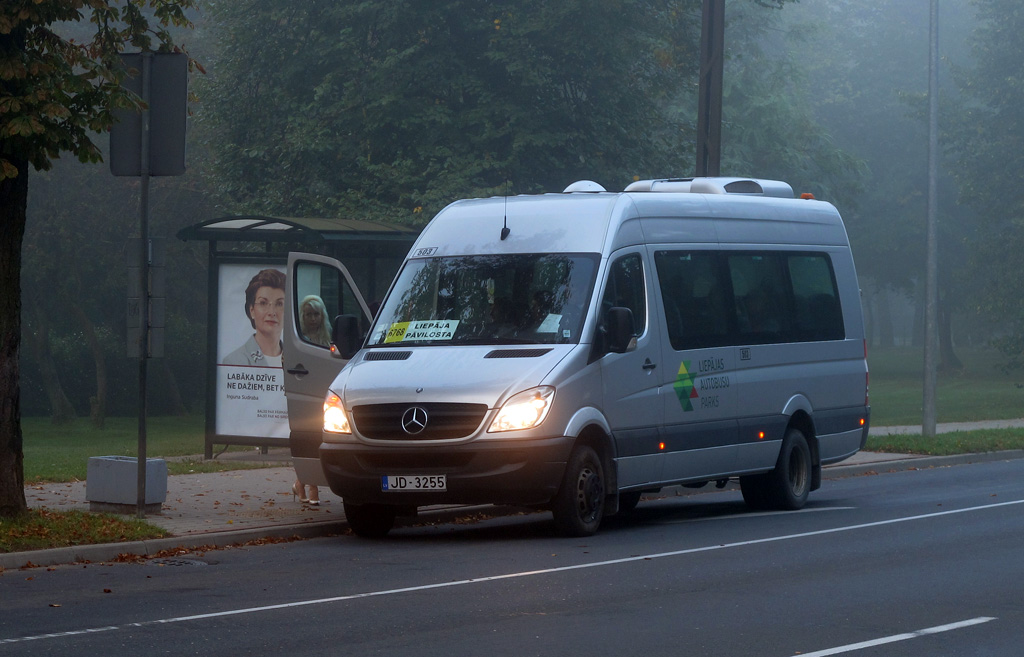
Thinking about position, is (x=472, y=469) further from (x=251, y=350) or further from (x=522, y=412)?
(x=251, y=350)

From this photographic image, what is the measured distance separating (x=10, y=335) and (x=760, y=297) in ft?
22.8

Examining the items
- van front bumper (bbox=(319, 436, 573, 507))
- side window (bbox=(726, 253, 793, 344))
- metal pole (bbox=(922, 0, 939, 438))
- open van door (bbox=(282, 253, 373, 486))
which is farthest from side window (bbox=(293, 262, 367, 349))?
metal pole (bbox=(922, 0, 939, 438))

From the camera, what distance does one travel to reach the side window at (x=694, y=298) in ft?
43.6

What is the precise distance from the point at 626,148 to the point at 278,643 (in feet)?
64.8

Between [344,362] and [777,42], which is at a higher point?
[777,42]

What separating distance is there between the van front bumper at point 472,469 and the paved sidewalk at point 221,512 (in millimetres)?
1253

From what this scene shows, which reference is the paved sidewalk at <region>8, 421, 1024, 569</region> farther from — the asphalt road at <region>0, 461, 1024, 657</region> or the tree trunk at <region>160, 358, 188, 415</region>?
the tree trunk at <region>160, 358, 188, 415</region>

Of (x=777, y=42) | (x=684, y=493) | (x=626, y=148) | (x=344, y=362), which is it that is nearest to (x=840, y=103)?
(x=777, y=42)

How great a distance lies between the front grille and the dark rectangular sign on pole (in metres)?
2.77

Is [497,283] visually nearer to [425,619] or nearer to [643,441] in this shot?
[643,441]

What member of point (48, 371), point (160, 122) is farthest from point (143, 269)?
point (48, 371)

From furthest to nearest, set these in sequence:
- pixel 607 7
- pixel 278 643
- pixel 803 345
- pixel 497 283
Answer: pixel 607 7 < pixel 803 345 < pixel 497 283 < pixel 278 643

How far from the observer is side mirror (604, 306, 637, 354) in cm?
1199

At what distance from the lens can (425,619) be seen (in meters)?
8.23
